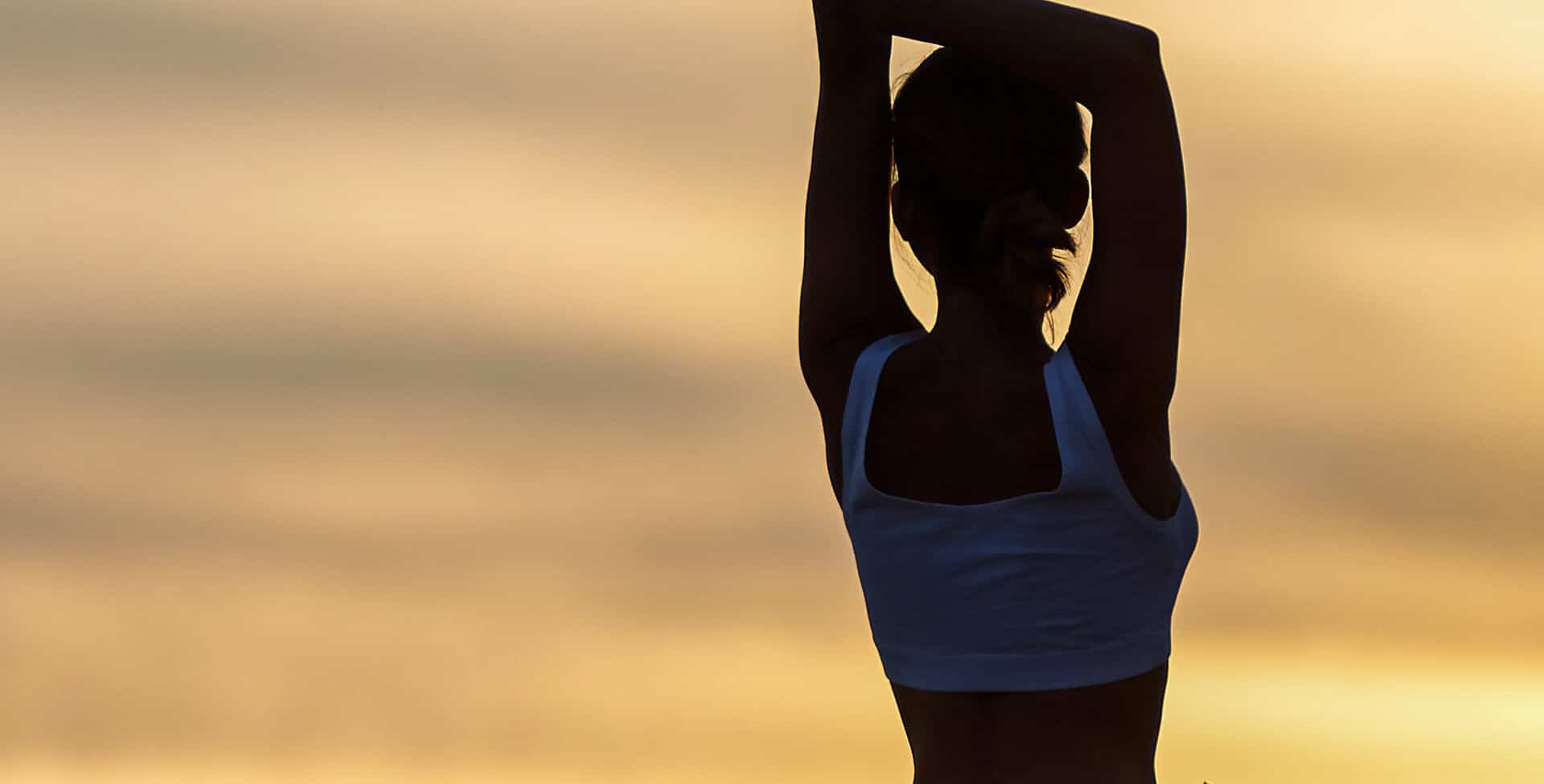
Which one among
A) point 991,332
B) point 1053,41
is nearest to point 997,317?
point 991,332

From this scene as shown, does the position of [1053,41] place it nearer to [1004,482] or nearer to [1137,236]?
[1137,236]

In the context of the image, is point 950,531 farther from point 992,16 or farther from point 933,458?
point 992,16

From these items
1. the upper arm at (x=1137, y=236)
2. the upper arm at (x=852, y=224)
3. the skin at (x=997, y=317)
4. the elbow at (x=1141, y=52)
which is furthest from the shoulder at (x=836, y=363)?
the elbow at (x=1141, y=52)

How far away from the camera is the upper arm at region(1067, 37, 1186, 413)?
299 cm

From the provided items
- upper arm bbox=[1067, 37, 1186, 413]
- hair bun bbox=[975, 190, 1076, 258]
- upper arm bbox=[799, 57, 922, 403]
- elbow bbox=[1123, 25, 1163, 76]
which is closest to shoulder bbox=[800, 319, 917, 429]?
upper arm bbox=[799, 57, 922, 403]

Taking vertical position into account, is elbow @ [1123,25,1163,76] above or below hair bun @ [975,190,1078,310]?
above

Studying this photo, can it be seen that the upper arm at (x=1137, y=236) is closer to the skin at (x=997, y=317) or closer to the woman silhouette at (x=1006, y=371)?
the woman silhouette at (x=1006, y=371)

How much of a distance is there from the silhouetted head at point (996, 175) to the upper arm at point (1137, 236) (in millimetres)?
125

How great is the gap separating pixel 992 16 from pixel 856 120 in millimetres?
312

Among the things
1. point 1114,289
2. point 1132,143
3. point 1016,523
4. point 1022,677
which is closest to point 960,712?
point 1022,677

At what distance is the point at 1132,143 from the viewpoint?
3.00m

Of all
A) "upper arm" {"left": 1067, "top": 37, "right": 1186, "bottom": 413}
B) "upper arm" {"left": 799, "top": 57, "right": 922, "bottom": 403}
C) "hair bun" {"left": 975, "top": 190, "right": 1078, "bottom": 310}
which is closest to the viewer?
"upper arm" {"left": 1067, "top": 37, "right": 1186, "bottom": 413}

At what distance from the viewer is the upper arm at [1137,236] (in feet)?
9.82

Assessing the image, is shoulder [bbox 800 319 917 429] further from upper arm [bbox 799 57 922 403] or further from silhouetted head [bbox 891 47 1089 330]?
silhouetted head [bbox 891 47 1089 330]
